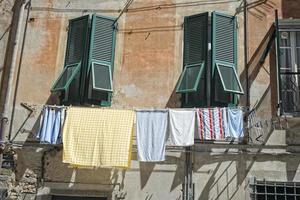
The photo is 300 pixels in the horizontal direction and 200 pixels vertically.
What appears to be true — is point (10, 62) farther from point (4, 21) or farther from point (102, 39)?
point (102, 39)

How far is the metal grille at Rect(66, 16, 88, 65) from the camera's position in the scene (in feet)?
37.7

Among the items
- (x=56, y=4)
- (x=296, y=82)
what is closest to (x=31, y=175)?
(x=56, y=4)

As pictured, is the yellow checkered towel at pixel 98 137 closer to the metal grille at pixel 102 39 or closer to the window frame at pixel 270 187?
the metal grille at pixel 102 39

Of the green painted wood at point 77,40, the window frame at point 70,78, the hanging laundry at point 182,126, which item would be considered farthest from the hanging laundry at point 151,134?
the green painted wood at point 77,40

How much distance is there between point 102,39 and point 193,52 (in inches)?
85.0

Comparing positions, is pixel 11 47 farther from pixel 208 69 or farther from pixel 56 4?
pixel 208 69

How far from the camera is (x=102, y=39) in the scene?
11531mm

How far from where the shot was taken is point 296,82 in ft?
35.8

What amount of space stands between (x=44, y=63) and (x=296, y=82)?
5843mm

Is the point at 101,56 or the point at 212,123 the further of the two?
the point at 101,56

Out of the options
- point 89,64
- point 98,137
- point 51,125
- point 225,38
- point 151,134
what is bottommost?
point 98,137

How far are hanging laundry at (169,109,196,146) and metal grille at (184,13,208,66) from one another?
1.48 meters

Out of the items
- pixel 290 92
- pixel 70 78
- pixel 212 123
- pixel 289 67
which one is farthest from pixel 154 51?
pixel 290 92

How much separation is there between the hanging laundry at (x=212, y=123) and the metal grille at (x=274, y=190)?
1.29m
